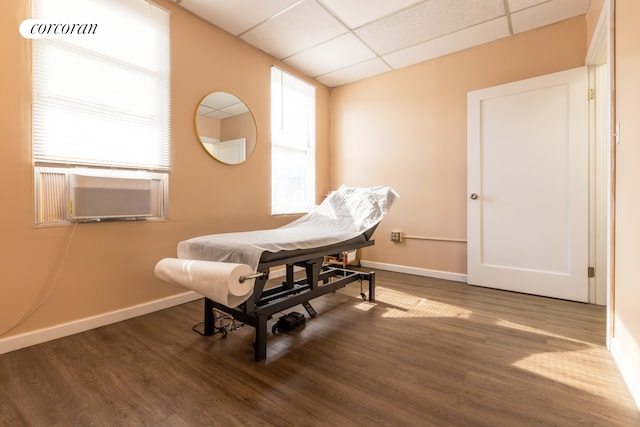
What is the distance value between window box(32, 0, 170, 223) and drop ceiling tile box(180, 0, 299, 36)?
0.94ft

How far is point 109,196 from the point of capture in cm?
198

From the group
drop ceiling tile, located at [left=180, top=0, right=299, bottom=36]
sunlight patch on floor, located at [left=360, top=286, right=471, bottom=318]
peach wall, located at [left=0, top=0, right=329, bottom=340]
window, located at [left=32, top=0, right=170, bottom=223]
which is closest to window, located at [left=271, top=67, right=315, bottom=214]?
peach wall, located at [left=0, top=0, right=329, bottom=340]

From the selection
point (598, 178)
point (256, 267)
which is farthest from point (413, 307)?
point (598, 178)

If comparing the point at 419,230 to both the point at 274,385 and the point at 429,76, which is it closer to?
the point at 429,76

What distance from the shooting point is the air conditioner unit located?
185 cm

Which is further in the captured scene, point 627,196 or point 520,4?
point 520,4

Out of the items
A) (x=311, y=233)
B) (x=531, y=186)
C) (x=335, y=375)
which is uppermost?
(x=531, y=186)

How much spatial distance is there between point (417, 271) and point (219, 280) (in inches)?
105

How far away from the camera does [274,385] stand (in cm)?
136

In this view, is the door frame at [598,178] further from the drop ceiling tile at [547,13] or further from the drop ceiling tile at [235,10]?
the drop ceiling tile at [235,10]

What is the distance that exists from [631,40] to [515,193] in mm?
1594

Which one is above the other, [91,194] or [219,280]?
[91,194]

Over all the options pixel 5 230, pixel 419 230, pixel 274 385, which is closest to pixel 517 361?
pixel 274 385

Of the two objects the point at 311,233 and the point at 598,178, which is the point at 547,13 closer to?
the point at 598,178
